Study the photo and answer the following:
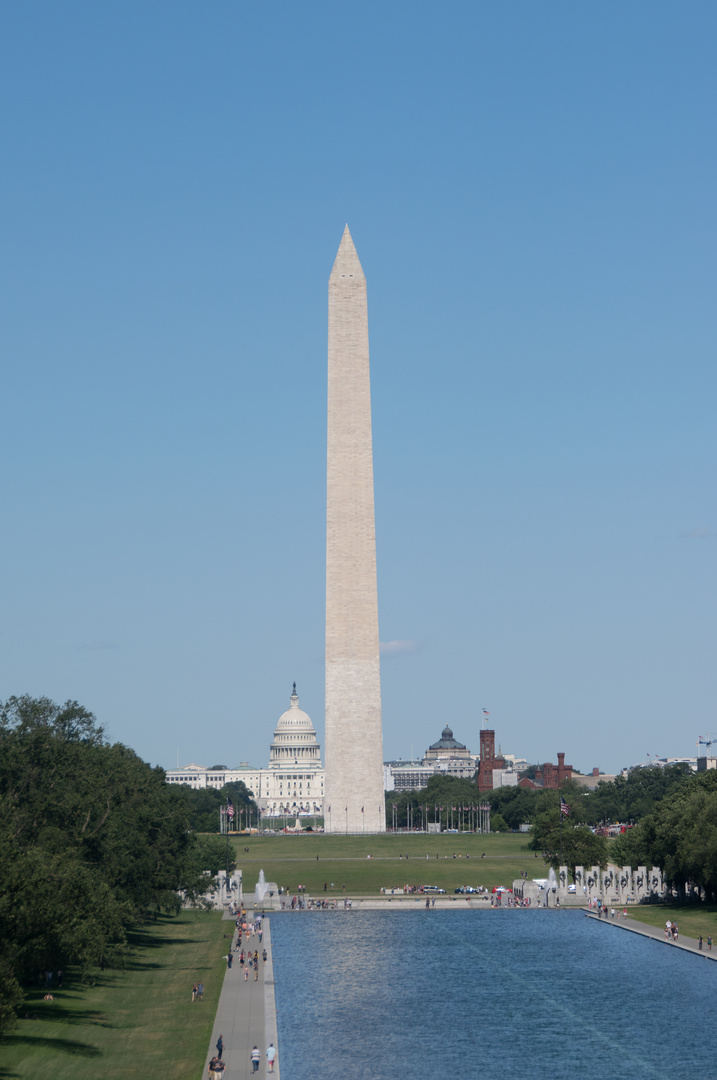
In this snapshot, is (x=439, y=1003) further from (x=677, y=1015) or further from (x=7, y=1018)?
(x=7, y=1018)

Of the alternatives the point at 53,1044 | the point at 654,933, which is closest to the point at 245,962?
the point at 53,1044

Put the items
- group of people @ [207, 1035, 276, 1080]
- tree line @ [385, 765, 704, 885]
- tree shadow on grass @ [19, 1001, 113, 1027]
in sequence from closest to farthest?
group of people @ [207, 1035, 276, 1080] < tree shadow on grass @ [19, 1001, 113, 1027] < tree line @ [385, 765, 704, 885]

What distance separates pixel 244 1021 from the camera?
134ft

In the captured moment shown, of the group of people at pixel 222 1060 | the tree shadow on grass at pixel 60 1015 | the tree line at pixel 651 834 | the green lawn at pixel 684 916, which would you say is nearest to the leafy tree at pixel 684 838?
the tree line at pixel 651 834

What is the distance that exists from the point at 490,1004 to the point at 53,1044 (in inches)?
509

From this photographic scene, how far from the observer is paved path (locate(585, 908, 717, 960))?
5399cm

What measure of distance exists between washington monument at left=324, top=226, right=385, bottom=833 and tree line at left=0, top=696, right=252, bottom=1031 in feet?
136

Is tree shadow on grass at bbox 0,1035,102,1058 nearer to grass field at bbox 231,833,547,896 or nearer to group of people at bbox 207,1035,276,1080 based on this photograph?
group of people at bbox 207,1035,276,1080

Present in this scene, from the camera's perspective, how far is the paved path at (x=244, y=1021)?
3466cm

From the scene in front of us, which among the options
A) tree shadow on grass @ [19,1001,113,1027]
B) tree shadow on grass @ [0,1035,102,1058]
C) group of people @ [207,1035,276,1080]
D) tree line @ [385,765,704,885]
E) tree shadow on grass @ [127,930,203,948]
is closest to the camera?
group of people @ [207,1035,276,1080]

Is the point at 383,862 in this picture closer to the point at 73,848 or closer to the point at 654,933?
the point at 654,933

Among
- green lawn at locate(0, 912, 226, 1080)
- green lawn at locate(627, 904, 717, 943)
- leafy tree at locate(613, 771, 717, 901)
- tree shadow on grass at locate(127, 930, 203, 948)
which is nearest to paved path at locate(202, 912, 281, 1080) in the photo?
green lawn at locate(0, 912, 226, 1080)

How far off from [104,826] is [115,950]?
4486 mm

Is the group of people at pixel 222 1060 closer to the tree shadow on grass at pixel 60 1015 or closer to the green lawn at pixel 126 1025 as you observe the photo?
the green lawn at pixel 126 1025
